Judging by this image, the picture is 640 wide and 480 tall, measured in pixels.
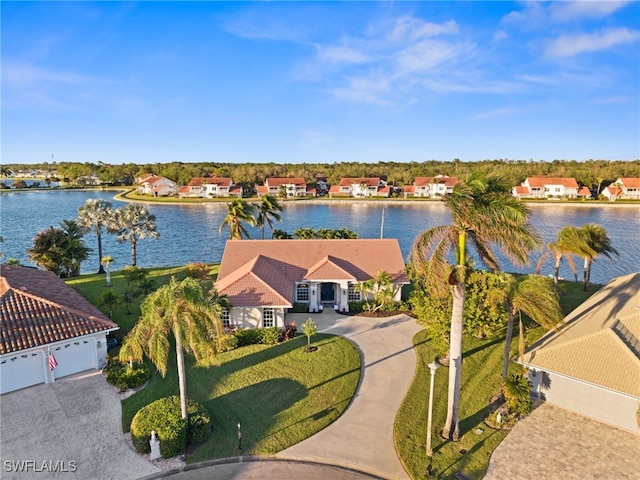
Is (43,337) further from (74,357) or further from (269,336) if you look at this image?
(269,336)

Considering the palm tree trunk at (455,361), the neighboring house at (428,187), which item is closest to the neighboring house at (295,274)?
the palm tree trunk at (455,361)

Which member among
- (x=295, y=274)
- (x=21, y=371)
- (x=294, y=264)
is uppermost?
(x=294, y=264)

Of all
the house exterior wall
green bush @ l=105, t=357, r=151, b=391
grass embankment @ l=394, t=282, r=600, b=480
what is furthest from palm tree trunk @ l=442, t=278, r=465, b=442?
green bush @ l=105, t=357, r=151, b=391

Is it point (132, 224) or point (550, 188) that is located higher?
point (550, 188)

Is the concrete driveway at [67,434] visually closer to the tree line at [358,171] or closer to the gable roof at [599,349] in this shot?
the gable roof at [599,349]

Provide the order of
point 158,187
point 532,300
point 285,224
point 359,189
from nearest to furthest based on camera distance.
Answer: point 532,300, point 285,224, point 359,189, point 158,187

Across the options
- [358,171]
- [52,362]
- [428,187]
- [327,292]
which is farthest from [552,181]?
[52,362]
